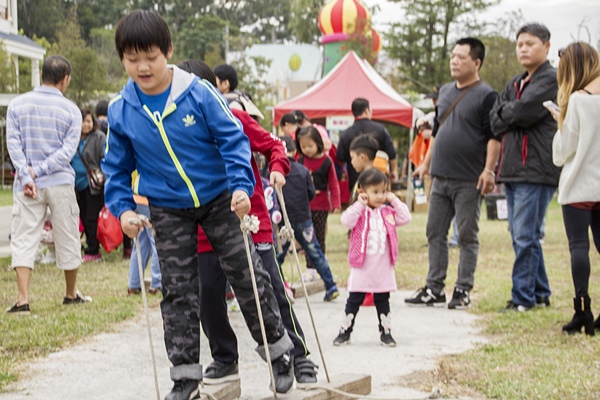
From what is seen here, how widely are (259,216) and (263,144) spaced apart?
39 cm

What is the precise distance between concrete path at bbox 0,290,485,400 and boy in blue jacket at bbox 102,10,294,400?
71 cm

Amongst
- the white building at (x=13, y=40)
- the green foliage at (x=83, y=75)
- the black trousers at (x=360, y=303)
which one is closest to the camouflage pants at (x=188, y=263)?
the black trousers at (x=360, y=303)

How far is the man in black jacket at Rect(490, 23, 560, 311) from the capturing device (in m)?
7.34

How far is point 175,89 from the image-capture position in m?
4.17

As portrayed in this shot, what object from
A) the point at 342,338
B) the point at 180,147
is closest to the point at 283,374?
the point at 180,147

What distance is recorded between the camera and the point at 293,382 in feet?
15.1

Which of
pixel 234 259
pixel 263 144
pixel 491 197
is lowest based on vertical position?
pixel 491 197

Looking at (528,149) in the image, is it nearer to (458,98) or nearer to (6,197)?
(458,98)

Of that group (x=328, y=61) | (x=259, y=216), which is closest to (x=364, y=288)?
(x=259, y=216)

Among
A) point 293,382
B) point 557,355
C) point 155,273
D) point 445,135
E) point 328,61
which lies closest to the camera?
point 293,382

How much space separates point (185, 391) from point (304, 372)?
30.1 inches

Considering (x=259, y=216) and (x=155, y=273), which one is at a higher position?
(x=259, y=216)

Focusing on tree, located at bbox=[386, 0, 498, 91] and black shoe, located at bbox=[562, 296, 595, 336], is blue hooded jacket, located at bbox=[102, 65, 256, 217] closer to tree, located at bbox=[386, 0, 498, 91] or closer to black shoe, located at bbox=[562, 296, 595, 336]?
black shoe, located at bbox=[562, 296, 595, 336]

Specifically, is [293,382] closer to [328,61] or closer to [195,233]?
[195,233]
